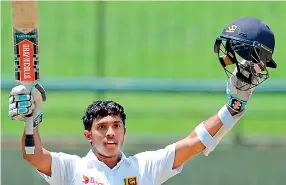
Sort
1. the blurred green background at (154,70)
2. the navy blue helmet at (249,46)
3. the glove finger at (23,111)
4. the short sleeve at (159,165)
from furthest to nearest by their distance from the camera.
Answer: the blurred green background at (154,70) → the short sleeve at (159,165) → the navy blue helmet at (249,46) → the glove finger at (23,111)

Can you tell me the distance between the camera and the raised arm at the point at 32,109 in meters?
5.35

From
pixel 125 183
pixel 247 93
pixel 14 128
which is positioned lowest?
pixel 14 128

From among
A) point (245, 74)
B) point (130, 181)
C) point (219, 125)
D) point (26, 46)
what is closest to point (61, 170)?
point (130, 181)

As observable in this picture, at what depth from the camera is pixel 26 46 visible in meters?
5.47

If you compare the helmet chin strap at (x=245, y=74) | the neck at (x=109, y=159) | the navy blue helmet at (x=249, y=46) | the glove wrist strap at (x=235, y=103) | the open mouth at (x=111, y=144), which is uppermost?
the navy blue helmet at (x=249, y=46)

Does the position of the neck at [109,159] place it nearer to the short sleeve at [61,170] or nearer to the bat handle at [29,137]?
the short sleeve at [61,170]

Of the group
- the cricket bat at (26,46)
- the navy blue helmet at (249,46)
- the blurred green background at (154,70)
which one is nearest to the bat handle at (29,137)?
the cricket bat at (26,46)

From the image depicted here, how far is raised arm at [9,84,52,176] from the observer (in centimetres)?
535

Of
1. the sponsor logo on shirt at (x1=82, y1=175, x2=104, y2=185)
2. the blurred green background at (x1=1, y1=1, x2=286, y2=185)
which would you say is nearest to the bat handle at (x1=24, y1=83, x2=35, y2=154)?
the sponsor logo on shirt at (x1=82, y1=175, x2=104, y2=185)

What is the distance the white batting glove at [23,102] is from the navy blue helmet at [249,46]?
3.30ft

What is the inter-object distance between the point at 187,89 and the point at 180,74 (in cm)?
120

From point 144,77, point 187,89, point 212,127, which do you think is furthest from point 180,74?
point 212,127

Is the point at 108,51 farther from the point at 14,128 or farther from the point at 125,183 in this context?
the point at 125,183

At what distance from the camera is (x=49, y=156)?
5.60 meters
